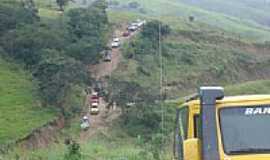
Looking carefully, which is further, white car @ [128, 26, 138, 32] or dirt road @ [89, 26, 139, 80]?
white car @ [128, 26, 138, 32]

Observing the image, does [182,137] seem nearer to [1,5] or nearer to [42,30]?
[42,30]

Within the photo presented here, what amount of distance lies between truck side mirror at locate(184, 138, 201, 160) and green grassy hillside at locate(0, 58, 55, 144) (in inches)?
1532

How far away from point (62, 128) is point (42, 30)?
38.9ft

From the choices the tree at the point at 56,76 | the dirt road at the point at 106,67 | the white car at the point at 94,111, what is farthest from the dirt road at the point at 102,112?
the tree at the point at 56,76

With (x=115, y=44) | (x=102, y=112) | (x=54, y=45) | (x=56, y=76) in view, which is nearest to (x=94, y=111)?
(x=102, y=112)

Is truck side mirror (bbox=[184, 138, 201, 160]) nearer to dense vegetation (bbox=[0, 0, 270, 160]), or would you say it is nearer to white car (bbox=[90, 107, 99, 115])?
dense vegetation (bbox=[0, 0, 270, 160])

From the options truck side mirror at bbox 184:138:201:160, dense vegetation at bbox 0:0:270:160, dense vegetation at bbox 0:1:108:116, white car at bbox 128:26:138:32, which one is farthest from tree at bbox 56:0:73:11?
truck side mirror at bbox 184:138:201:160

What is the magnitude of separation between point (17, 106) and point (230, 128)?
→ 47.4 metres

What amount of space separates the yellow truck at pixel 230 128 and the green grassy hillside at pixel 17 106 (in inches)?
1540

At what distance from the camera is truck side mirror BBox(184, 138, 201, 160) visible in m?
6.94

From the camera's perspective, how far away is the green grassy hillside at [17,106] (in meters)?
48.0

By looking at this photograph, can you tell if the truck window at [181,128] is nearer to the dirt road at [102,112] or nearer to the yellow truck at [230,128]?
the yellow truck at [230,128]

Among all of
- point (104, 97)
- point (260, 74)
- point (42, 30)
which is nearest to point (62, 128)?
point (104, 97)

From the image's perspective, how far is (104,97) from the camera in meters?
58.0
